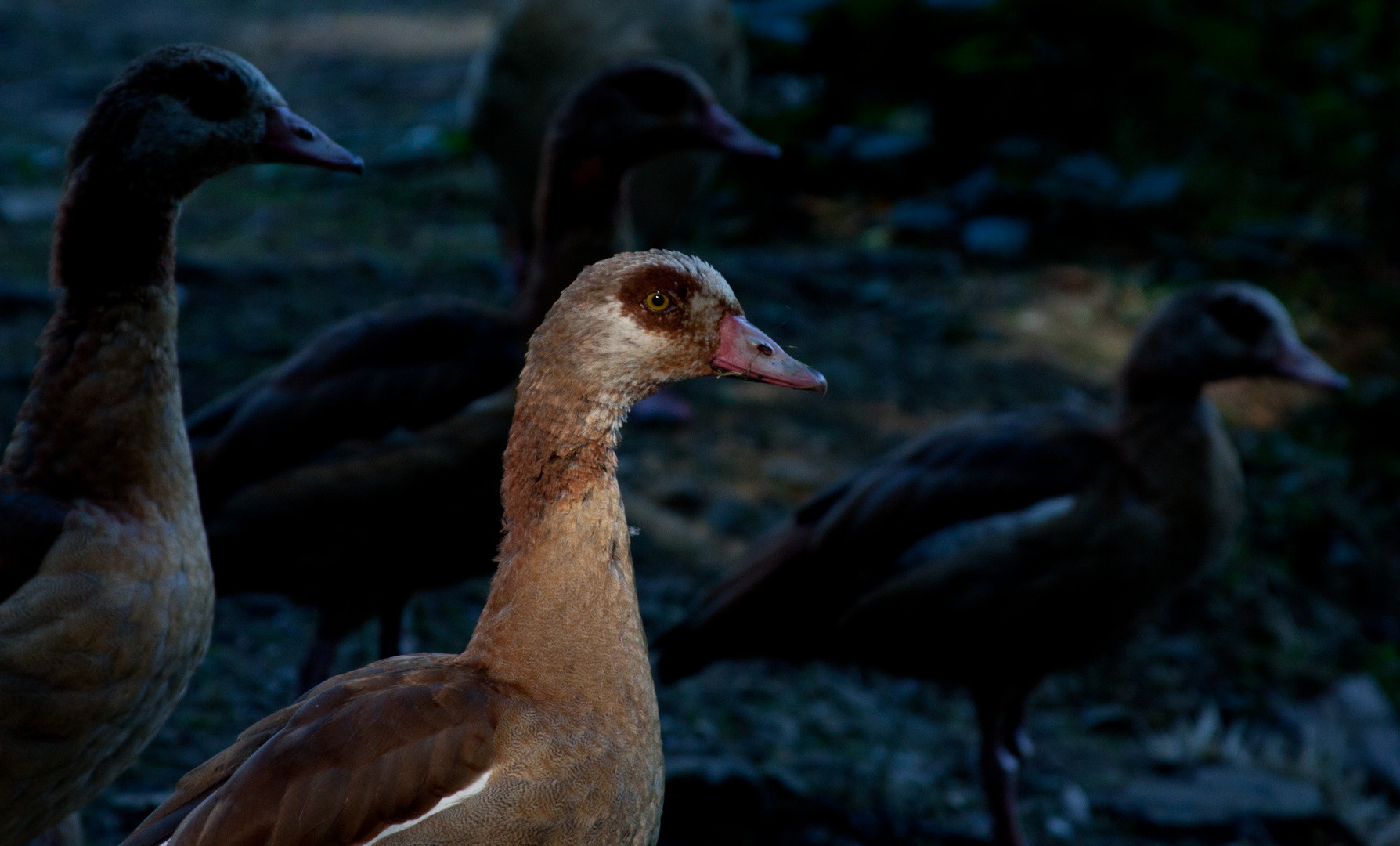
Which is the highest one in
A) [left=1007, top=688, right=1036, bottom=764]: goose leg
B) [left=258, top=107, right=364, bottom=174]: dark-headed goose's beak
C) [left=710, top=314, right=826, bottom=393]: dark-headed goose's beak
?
[left=258, top=107, right=364, bottom=174]: dark-headed goose's beak

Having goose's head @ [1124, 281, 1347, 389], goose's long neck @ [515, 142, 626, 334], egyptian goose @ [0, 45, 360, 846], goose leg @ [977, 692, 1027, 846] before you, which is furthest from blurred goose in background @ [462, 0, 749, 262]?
egyptian goose @ [0, 45, 360, 846]

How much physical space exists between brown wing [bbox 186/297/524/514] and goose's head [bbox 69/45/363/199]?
0.90 meters

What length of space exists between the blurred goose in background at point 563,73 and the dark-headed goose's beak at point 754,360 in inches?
155

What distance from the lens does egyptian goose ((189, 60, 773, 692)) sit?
3543 millimetres

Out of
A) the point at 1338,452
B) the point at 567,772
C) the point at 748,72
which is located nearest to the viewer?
the point at 567,772

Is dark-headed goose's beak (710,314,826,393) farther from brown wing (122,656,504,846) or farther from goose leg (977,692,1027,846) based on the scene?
goose leg (977,692,1027,846)

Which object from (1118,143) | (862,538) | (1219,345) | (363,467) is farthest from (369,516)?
(1118,143)

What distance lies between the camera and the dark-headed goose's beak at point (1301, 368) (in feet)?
13.4

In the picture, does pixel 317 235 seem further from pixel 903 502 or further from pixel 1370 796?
pixel 1370 796

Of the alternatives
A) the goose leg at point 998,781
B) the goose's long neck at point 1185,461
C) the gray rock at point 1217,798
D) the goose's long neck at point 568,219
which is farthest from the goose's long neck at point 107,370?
the gray rock at point 1217,798

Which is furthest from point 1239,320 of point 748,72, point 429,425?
point 748,72

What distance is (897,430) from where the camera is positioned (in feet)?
18.9

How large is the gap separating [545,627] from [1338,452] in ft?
16.9

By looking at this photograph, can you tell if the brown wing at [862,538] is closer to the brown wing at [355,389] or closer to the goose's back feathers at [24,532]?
the brown wing at [355,389]
